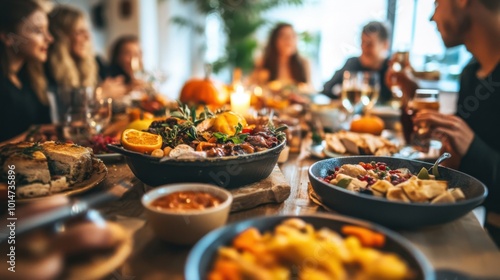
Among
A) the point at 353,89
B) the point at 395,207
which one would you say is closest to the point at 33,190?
the point at 395,207

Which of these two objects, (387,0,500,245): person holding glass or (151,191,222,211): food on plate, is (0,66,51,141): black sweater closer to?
(151,191,222,211): food on plate

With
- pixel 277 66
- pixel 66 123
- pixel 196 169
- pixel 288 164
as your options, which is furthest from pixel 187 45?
pixel 196 169

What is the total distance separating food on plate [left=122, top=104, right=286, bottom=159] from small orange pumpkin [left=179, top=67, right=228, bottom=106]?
1.06m

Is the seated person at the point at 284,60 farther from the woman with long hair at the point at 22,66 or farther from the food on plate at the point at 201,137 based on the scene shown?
the food on plate at the point at 201,137

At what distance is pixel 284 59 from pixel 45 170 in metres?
4.44

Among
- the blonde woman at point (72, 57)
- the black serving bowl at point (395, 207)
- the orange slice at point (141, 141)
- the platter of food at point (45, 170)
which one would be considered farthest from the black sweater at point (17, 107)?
the black serving bowl at point (395, 207)

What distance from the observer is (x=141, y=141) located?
1177mm

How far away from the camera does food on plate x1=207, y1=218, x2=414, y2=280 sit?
2.17 feet

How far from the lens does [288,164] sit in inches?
64.1

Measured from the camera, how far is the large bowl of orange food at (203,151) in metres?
1.08

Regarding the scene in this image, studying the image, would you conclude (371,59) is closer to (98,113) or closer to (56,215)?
(98,113)

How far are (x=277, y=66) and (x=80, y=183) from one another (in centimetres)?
428

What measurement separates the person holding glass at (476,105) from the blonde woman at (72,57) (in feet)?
7.92

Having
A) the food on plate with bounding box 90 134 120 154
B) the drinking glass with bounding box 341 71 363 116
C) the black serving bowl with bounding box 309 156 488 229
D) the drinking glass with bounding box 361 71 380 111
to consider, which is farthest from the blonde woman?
the black serving bowl with bounding box 309 156 488 229
